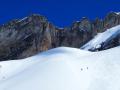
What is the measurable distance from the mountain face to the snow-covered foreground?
225 feet

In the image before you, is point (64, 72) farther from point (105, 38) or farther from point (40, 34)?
point (40, 34)

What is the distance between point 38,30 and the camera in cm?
9662

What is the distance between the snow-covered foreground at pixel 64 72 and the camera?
1814 centimetres

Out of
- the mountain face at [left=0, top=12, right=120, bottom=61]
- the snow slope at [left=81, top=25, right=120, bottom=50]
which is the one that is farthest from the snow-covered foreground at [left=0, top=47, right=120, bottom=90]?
the mountain face at [left=0, top=12, right=120, bottom=61]

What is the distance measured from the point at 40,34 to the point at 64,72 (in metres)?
76.9

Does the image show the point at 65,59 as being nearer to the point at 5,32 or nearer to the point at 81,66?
the point at 81,66

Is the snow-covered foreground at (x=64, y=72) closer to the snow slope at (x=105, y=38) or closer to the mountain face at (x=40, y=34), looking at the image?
the snow slope at (x=105, y=38)

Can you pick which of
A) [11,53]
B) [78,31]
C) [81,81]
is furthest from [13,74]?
[78,31]

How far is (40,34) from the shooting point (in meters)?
96.3

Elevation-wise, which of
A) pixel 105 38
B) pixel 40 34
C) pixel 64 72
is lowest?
pixel 40 34

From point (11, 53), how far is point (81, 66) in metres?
75.1

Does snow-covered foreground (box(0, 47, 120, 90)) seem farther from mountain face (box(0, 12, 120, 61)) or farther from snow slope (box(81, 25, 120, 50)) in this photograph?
mountain face (box(0, 12, 120, 61))

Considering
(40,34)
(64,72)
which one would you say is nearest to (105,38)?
(64,72)

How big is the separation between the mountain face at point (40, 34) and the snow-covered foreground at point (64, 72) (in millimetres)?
68531
